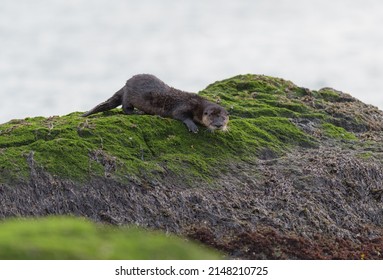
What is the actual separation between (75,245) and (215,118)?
10324 mm

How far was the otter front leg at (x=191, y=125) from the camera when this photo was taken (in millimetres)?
15898

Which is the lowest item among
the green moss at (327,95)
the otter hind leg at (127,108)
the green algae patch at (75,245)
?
the green algae patch at (75,245)

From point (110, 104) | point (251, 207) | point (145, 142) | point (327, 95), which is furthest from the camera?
point (327, 95)

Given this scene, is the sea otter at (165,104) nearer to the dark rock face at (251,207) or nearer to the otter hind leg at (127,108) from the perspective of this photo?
the otter hind leg at (127,108)

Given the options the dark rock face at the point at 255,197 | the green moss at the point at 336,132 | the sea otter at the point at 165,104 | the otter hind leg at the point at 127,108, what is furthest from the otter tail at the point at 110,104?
the green moss at the point at 336,132

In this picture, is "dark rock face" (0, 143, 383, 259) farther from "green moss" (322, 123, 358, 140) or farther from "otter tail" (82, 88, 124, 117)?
"otter tail" (82, 88, 124, 117)

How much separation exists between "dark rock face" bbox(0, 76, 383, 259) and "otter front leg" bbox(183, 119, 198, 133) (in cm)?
54

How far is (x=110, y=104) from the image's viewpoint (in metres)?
17.9

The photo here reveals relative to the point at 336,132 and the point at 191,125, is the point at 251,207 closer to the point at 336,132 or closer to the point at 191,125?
the point at 191,125

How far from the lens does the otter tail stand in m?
17.6

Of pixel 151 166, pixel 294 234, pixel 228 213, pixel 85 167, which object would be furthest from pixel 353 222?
pixel 85 167

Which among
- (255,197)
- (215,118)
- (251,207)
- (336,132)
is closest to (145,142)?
(215,118)

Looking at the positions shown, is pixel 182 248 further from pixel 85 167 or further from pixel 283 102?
pixel 283 102

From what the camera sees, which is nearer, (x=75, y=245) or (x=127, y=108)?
(x=75, y=245)
